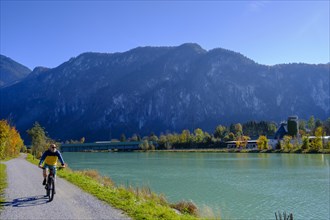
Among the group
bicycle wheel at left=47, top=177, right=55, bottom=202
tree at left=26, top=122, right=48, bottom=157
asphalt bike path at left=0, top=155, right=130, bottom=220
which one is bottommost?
asphalt bike path at left=0, top=155, right=130, bottom=220

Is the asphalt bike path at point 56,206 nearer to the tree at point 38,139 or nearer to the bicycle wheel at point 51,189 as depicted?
the bicycle wheel at point 51,189

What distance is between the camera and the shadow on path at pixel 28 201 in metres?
17.2

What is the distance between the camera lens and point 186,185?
4197 centimetres

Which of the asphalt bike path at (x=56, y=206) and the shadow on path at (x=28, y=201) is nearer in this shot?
the asphalt bike path at (x=56, y=206)

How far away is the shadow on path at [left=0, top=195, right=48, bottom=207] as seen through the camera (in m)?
17.2

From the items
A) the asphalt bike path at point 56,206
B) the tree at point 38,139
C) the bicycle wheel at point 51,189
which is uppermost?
the tree at point 38,139

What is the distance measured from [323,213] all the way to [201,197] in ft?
33.2

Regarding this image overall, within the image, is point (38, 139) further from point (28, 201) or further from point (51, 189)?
point (51, 189)

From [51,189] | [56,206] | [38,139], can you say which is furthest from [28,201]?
[38,139]

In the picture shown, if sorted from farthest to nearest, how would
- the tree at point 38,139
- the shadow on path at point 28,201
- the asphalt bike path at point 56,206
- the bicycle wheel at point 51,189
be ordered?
the tree at point 38,139 → the bicycle wheel at point 51,189 → the shadow on path at point 28,201 → the asphalt bike path at point 56,206

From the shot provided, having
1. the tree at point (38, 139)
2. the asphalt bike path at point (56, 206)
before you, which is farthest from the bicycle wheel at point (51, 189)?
the tree at point (38, 139)

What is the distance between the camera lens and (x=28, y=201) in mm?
18016

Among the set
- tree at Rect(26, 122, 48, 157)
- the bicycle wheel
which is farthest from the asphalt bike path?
tree at Rect(26, 122, 48, 157)

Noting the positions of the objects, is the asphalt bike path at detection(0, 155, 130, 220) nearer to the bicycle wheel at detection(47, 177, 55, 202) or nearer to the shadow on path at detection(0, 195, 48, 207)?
the shadow on path at detection(0, 195, 48, 207)
